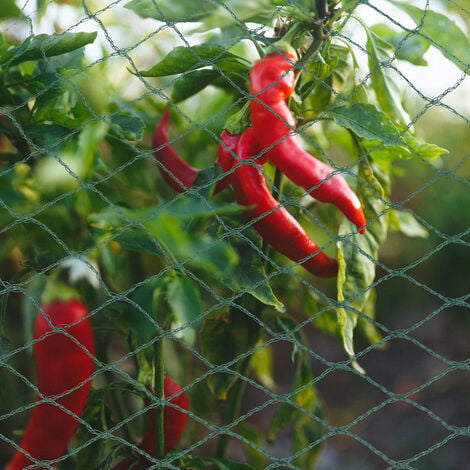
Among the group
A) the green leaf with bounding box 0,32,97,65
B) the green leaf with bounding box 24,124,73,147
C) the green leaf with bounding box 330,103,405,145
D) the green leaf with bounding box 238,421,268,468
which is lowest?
the green leaf with bounding box 238,421,268,468

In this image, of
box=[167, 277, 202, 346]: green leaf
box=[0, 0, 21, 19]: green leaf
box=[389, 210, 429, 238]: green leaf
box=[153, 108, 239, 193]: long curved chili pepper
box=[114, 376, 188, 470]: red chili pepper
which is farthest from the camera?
box=[389, 210, 429, 238]: green leaf

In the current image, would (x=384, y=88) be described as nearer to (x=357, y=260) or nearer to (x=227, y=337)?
(x=357, y=260)

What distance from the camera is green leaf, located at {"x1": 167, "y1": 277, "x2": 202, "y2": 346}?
2.47 feet

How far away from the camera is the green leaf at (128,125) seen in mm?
857

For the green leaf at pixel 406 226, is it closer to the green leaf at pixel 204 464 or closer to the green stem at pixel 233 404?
the green stem at pixel 233 404

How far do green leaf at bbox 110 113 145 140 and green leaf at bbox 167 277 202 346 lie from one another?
20cm

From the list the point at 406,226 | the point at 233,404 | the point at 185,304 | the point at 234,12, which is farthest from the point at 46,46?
the point at 406,226

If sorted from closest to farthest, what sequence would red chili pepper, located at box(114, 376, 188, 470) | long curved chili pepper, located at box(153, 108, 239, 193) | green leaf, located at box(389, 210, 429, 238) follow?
long curved chili pepper, located at box(153, 108, 239, 193), red chili pepper, located at box(114, 376, 188, 470), green leaf, located at box(389, 210, 429, 238)

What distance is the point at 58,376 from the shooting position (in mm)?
856

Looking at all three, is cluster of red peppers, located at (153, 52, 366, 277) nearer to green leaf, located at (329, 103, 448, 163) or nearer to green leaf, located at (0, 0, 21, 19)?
green leaf, located at (329, 103, 448, 163)

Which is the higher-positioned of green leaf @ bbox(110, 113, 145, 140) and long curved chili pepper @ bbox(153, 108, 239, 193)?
green leaf @ bbox(110, 113, 145, 140)

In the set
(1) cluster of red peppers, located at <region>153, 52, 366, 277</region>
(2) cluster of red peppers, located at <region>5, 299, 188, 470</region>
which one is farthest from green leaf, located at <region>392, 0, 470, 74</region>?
Result: (2) cluster of red peppers, located at <region>5, 299, 188, 470</region>

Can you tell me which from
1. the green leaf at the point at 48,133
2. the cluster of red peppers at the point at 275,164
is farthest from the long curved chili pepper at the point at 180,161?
the green leaf at the point at 48,133

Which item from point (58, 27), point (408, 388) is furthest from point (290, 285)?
point (408, 388)
